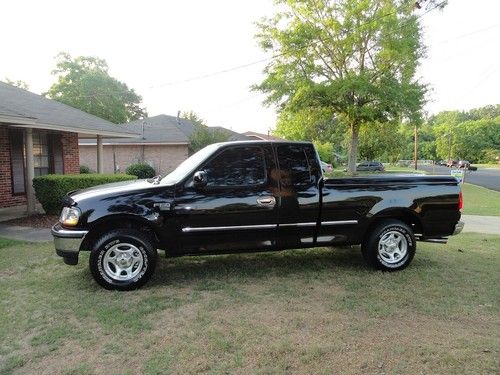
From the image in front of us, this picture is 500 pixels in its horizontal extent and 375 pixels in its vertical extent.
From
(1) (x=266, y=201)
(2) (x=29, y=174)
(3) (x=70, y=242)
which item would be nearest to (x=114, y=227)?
(3) (x=70, y=242)

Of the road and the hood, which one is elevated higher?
the hood

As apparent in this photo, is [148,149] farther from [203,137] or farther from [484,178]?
[484,178]

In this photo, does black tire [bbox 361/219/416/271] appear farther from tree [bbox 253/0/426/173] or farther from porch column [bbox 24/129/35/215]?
tree [bbox 253/0/426/173]

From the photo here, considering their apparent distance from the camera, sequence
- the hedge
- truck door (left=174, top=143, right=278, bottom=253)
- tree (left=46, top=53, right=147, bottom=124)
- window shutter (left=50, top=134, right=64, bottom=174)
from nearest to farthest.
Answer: truck door (left=174, top=143, right=278, bottom=253) → the hedge → window shutter (left=50, top=134, right=64, bottom=174) → tree (left=46, top=53, right=147, bottom=124)

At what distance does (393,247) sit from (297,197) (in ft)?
5.21

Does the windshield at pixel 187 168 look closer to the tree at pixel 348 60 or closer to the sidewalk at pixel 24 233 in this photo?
the sidewalk at pixel 24 233

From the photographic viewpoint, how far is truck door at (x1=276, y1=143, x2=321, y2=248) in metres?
5.46

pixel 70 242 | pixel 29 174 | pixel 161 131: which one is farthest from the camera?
pixel 161 131

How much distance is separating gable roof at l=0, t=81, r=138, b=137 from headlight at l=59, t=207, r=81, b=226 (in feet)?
19.2

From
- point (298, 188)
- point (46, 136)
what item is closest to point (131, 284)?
point (298, 188)

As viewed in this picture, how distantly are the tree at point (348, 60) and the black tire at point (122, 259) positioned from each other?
20.2 metres

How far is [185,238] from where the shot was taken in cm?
522

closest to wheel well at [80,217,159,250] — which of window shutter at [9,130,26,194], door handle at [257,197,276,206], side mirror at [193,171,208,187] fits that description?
side mirror at [193,171,208,187]

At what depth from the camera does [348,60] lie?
85.4ft
